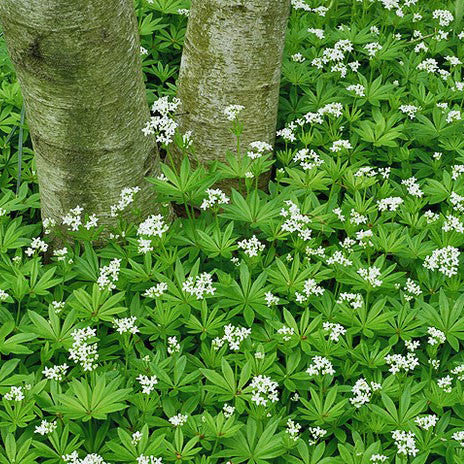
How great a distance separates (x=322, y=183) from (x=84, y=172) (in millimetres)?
1209

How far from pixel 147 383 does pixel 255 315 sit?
0.66 metres

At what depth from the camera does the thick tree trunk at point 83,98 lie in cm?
300

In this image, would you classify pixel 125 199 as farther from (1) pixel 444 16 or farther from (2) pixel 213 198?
(1) pixel 444 16

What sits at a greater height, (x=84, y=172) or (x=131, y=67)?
(x=131, y=67)

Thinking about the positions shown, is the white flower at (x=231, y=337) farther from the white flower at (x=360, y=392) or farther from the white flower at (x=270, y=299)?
the white flower at (x=360, y=392)

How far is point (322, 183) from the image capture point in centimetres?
380

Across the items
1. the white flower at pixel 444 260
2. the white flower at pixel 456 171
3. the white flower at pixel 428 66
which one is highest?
the white flower at pixel 428 66

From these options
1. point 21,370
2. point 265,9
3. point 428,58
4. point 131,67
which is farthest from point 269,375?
point 428,58

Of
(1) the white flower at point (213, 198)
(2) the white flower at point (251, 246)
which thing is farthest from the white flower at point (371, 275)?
(1) the white flower at point (213, 198)

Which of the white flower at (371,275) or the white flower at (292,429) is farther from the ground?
the white flower at (371,275)

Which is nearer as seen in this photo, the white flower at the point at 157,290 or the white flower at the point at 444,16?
the white flower at the point at 157,290

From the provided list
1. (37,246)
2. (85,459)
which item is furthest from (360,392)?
(37,246)

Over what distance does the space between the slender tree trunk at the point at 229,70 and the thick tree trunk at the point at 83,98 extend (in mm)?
437

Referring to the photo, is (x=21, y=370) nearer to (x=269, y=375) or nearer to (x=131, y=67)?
(x=269, y=375)
